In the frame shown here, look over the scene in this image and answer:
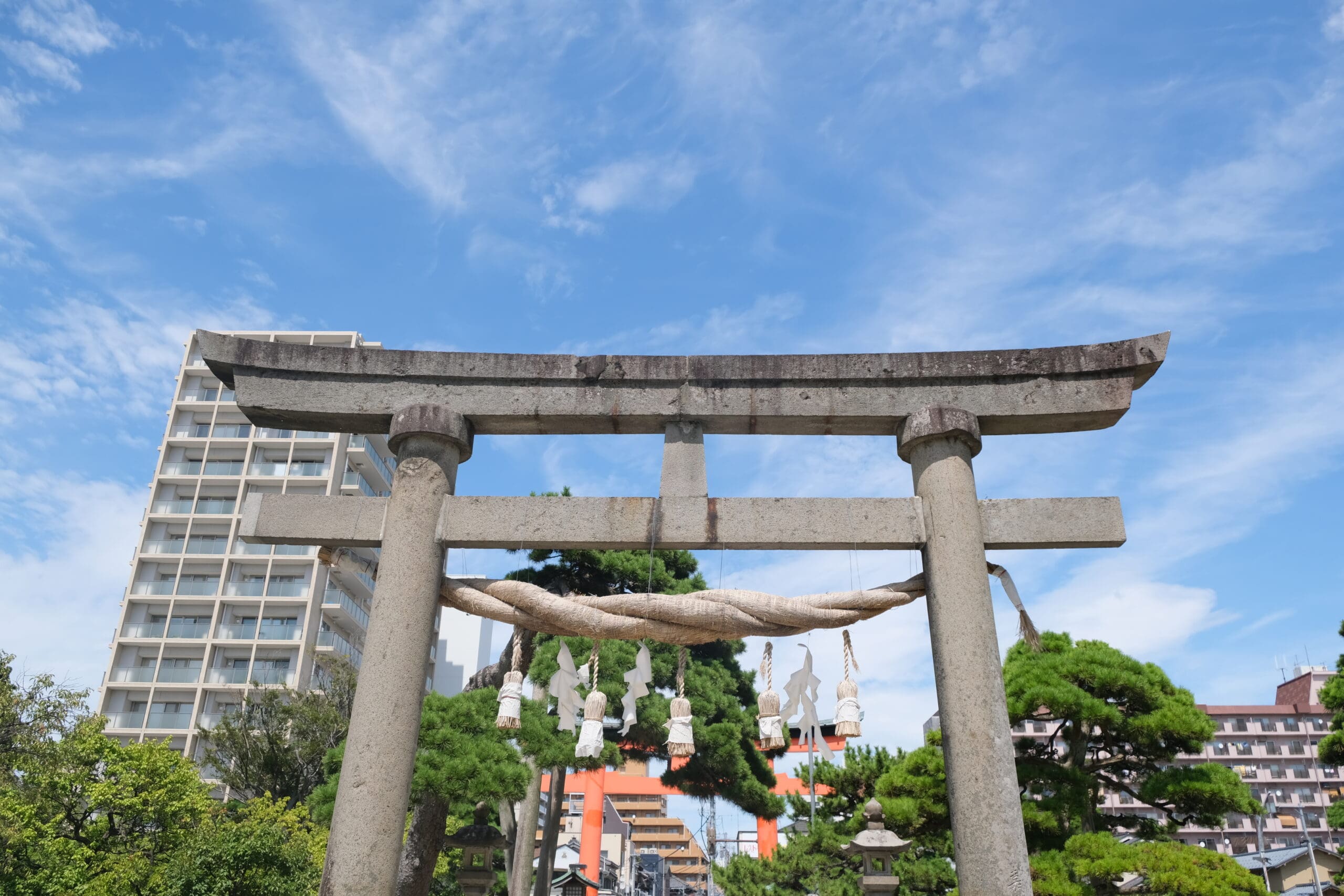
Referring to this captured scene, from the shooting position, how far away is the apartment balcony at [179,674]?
38.5 metres

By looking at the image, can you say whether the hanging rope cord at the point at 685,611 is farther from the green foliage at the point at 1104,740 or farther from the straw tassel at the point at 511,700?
the green foliage at the point at 1104,740

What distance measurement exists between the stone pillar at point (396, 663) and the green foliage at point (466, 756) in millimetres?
7159

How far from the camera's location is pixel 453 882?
2528 cm

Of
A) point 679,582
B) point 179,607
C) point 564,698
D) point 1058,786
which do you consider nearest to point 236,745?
point 179,607

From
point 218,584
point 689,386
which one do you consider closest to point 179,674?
point 218,584

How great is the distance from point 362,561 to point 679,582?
1739 cm

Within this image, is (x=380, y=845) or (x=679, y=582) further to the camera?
(x=679, y=582)

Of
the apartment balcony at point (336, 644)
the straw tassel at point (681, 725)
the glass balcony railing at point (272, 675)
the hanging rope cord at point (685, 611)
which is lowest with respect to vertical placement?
the straw tassel at point (681, 725)

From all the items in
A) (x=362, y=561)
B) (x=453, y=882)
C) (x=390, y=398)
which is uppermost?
(x=390, y=398)

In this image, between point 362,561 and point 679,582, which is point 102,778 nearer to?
point 679,582

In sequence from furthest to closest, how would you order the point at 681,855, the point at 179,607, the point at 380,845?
1. the point at 681,855
2. the point at 179,607
3. the point at 380,845

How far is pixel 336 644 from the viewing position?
40500 mm

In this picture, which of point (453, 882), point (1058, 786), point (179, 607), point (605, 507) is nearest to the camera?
point (605, 507)

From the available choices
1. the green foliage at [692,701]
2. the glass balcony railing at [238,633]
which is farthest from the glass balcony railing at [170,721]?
the green foliage at [692,701]
